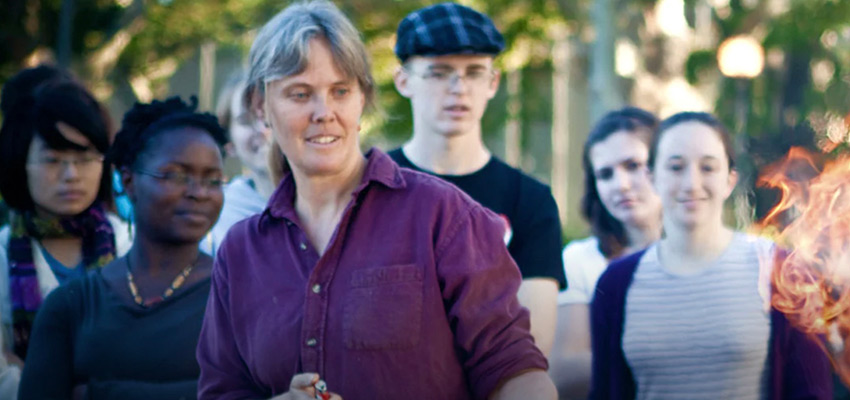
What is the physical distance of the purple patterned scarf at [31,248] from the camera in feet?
14.5

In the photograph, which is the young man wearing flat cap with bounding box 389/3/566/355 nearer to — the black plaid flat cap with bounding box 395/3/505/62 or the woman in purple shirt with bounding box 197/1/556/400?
the black plaid flat cap with bounding box 395/3/505/62

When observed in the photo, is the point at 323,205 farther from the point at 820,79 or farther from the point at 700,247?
the point at 820,79

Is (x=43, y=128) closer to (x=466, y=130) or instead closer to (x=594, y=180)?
(x=466, y=130)

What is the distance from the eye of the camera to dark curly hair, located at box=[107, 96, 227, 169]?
416cm

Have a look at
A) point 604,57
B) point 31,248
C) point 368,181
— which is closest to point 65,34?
point 604,57

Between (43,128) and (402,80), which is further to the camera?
(402,80)

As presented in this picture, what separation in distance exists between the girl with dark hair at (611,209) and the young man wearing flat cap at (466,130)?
744 millimetres

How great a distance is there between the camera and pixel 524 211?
169 inches

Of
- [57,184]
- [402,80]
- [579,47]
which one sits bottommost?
[57,184]

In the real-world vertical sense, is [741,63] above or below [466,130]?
above

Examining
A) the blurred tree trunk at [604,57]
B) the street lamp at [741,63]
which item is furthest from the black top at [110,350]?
the blurred tree trunk at [604,57]

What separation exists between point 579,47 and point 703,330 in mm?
13597

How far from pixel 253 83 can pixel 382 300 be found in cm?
80

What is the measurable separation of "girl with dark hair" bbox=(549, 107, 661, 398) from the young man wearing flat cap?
2.44 ft
